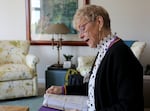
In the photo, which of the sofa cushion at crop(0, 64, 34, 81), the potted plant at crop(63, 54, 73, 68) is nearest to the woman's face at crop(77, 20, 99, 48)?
the sofa cushion at crop(0, 64, 34, 81)

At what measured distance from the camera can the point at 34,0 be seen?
14.9 feet

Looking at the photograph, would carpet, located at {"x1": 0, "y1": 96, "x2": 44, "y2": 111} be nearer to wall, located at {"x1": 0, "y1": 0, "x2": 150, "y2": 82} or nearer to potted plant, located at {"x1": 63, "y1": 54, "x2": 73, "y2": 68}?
potted plant, located at {"x1": 63, "y1": 54, "x2": 73, "y2": 68}

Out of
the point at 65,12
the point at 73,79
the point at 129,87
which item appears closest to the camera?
the point at 129,87

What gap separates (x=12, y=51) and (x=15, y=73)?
600mm

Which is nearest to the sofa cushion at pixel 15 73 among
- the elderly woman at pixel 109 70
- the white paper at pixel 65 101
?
the white paper at pixel 65 101

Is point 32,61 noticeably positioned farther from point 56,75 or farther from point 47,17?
point 47,17

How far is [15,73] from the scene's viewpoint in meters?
3.74

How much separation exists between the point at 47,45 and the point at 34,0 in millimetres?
792

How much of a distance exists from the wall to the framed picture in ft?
0.36

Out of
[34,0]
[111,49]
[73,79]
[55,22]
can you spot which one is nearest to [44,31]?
[55,22]

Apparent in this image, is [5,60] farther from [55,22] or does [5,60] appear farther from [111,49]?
[111,49]

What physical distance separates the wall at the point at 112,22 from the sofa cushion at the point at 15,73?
0.83 meters

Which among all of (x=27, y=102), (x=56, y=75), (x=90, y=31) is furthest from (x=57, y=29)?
(x=90, y=31)

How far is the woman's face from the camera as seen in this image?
1.33 m
